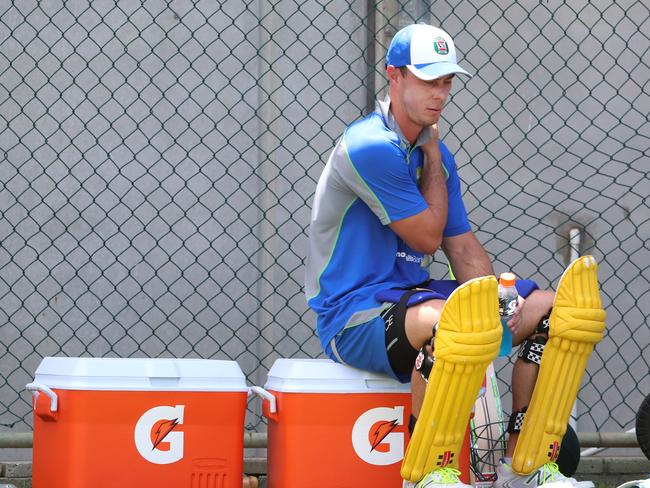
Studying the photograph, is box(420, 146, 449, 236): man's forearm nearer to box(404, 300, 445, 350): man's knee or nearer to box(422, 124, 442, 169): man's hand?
box(422, 124, 442, 169): man's hand

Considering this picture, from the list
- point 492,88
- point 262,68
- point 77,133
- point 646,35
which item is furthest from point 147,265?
point 646,35

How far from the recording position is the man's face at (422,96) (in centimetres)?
319

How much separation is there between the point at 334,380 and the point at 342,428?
0.14 meters

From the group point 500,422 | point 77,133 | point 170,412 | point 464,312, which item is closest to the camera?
point 464,312

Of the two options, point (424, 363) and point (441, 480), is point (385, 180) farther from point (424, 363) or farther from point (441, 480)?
point (441, 480)

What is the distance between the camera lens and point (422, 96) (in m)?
3.19

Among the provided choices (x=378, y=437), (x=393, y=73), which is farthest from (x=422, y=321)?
(x=393, y=73)

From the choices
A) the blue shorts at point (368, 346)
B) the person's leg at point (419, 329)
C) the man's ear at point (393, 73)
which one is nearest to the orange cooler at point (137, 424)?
the blue shorts at point (368, 346)

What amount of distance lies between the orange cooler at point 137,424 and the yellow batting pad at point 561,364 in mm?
837

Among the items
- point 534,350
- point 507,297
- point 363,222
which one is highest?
point 363,222

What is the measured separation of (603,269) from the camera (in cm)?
448

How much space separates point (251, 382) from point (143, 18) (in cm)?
150

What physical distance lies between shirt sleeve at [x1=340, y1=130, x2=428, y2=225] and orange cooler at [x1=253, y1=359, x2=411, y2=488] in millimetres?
482

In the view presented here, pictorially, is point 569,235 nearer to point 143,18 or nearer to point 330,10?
point 330,10
